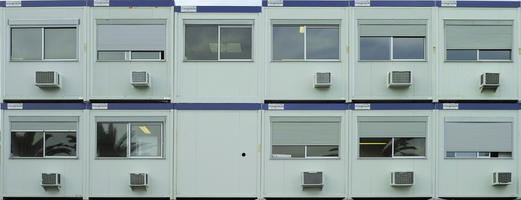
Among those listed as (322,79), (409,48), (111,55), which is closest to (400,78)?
(409,48)

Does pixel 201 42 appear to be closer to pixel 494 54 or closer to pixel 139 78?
pixel 139 78

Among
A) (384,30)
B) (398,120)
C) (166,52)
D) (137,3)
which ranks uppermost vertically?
(137,3)

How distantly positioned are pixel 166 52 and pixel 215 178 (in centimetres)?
366

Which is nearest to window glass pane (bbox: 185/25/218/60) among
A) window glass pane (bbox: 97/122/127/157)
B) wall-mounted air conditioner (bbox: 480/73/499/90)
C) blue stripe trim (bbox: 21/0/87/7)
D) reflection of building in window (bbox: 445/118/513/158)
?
window glass pane (bbox: 97/122/127/157)

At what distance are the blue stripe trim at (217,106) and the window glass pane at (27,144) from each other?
385 centimetres

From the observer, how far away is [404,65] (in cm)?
1009

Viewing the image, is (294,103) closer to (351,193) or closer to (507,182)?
(351,193)

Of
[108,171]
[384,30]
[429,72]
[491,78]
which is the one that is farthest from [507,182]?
[108,171]

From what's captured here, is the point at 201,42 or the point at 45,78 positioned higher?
the point at 201,42

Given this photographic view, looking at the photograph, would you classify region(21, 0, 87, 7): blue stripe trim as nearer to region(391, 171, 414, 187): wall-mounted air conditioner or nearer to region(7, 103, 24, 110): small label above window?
region(7, 103, 24, 110): small label above window

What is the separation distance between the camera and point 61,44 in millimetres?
10211

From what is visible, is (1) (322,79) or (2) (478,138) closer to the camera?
(1) (322,79)

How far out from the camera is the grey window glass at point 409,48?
33.5 feet

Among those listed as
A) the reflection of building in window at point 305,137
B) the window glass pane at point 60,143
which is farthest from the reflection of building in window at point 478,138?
the window glass pane at point 60,143
